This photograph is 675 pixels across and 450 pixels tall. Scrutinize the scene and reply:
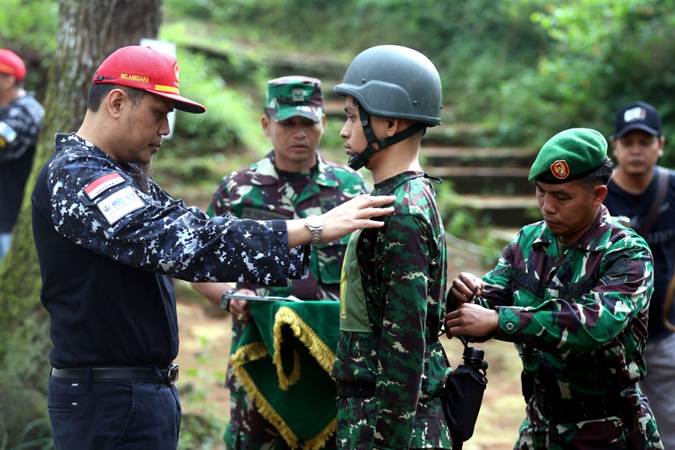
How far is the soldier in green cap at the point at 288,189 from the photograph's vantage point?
4551 millimetres

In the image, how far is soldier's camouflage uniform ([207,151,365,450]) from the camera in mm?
4500

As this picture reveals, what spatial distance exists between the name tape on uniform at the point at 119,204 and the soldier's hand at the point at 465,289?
1171mm

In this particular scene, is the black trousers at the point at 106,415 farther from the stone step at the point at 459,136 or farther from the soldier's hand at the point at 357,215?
the stone step at the point at 459,136

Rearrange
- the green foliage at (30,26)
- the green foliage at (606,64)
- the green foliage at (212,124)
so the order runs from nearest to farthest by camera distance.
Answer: the green foliage at (212,124) < the green foliage at (606,64) < the green foliage at (30,26)

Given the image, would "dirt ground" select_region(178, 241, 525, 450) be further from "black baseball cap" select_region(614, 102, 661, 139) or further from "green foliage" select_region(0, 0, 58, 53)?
A: "green foliage" select_region(0, 0, 58, 53)

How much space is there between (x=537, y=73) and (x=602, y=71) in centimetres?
205

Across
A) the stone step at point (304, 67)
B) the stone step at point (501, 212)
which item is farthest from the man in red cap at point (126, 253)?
the stone step at point (304, 67)

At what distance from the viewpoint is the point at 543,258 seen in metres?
3.55

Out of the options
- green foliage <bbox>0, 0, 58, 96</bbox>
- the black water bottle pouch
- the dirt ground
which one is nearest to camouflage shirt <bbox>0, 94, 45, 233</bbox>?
the dirt ground

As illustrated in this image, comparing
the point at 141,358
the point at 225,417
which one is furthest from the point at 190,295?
the point at 141,358

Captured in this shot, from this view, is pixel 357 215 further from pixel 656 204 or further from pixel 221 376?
pixel 221 376

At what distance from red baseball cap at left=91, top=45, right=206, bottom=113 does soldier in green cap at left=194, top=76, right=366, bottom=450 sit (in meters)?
1.41

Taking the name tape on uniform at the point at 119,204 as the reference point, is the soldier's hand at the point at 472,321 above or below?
below

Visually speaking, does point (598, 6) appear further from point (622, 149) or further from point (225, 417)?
point (225, 417)
